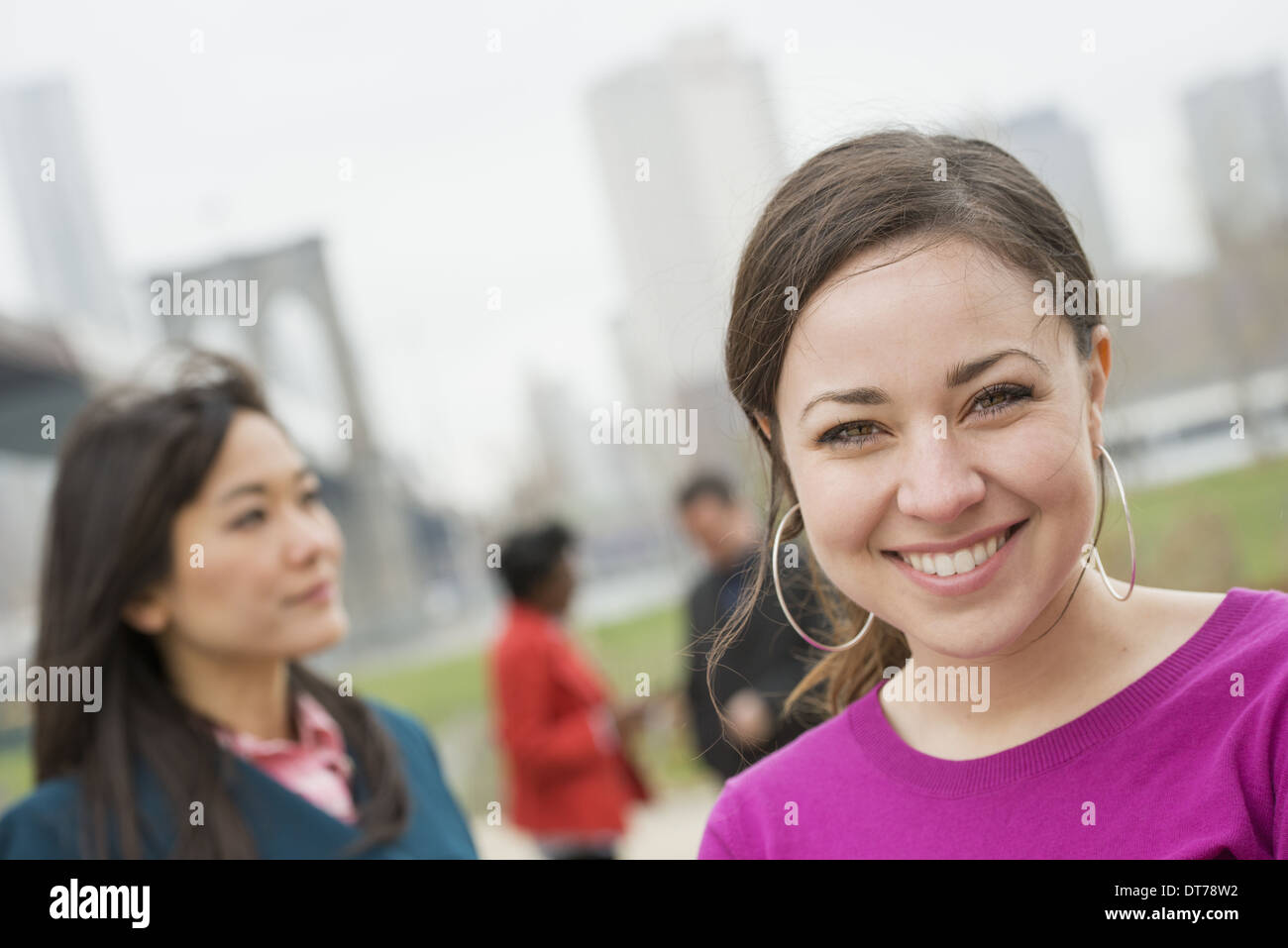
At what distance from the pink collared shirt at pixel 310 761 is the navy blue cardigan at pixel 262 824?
3 centimetres

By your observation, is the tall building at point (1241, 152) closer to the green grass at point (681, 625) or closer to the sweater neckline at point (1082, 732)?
the green grass at point (681, 625)

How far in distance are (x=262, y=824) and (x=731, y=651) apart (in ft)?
4.89

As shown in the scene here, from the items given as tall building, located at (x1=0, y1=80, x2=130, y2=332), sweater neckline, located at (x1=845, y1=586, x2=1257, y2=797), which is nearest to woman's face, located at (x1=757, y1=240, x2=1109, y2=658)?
sweater neckline, located at (x1=845, y1=586, x2=1257, y2=797)

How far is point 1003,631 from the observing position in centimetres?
93

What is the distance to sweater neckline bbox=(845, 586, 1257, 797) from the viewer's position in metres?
0.96

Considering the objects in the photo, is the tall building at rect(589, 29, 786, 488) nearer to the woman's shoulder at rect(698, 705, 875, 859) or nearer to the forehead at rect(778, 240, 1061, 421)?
the forehead at rect(778, 240, 1061, 421)

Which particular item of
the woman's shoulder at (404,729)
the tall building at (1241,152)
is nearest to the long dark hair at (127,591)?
the woman's shoulder at (404,729)

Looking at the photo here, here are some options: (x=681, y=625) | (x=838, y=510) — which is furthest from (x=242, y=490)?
(x=681, y=625)

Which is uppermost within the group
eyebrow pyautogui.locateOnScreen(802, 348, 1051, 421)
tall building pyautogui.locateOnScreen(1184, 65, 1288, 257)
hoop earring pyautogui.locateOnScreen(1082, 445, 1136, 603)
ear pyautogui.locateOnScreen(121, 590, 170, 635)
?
tall building pyautogui.locateOnScreen(1184, 65, 1288, 257)

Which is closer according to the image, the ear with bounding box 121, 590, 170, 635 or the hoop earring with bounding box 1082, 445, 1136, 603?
the hoop earring with bounding box 1082, 445, 1136, 603

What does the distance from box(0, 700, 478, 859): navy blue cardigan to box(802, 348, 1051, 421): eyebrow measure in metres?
1.16

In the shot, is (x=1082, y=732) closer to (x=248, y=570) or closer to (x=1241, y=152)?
(x=248, y=570)

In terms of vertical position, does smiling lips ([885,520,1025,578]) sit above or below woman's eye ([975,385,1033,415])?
below

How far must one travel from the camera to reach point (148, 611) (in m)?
1.84
